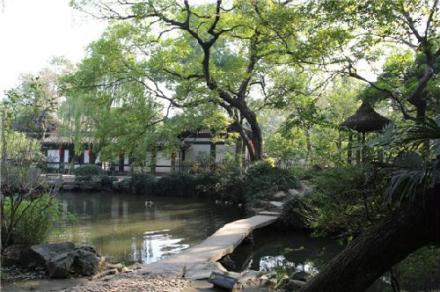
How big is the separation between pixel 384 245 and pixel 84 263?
508 cm

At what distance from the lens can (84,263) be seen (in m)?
6.76

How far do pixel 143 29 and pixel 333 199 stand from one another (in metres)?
13.2

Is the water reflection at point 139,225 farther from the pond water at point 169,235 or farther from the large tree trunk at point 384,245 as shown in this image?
the large tree trunk at point 384,245

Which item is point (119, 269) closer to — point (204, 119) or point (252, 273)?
point (252, 273)

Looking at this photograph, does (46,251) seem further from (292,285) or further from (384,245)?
(384,245)

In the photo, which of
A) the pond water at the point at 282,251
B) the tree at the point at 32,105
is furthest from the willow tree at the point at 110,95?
the pond water at the point at 282,251

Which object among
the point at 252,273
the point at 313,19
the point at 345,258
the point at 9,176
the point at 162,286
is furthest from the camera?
the point at 313,19

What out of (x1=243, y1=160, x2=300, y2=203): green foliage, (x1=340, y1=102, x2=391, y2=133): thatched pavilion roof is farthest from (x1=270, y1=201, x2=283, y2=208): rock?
(x1=340, y1=102, x2=391, y2=133): thatched pavilion roof

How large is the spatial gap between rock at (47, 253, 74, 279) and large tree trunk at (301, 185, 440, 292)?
14.7 ft

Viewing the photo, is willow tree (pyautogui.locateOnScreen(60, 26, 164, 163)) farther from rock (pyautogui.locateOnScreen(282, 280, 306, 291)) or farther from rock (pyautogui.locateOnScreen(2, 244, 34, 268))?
rock (pyautogui.locateOnScreen(282, 280, 306, 291))

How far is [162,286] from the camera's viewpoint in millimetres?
5492

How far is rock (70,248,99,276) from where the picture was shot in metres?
6.73

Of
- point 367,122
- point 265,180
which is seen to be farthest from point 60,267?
point 265,180

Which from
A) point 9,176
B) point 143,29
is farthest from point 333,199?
point 143,29
